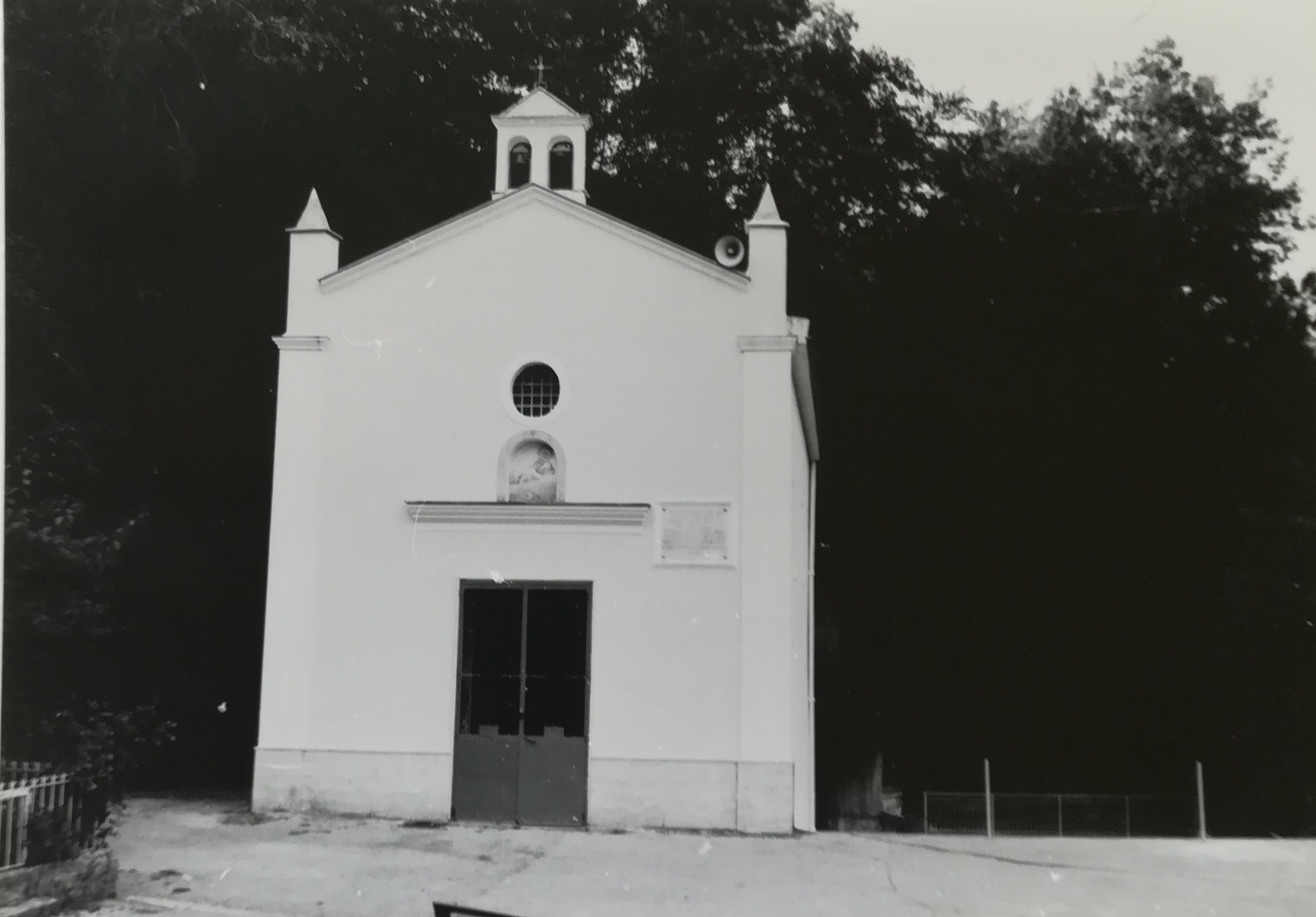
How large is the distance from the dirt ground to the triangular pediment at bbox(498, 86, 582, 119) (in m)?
5.64

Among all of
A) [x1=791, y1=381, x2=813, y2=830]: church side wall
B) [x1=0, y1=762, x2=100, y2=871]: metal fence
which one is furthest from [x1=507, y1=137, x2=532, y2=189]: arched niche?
[x1=0, y1=762, x2=100, y2=871]: metal fence

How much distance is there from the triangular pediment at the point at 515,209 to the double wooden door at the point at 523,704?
2681mm

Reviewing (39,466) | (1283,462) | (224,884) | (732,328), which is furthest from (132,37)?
(1283,462)

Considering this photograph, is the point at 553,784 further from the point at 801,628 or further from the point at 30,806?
the point at 30,806

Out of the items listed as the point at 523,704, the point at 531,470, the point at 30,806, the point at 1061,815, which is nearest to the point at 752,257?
the point at 531,470

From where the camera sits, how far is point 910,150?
9.74m

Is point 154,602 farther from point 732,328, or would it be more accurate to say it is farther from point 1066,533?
point 1066,533

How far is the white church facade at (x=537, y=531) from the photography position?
31.3 ft

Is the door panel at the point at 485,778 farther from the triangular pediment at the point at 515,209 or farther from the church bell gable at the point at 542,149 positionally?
the church bell gable at the point at 542,149

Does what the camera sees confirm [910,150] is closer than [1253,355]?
No

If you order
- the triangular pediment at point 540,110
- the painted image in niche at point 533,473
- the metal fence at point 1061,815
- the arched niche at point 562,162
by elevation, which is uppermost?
the triangular pediment at point 540,110

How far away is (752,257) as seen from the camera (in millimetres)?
10086

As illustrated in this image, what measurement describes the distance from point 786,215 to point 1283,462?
4489 mm

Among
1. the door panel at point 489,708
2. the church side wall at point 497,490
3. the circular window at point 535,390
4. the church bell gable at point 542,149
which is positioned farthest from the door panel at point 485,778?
the church bell gable at point 542,149
